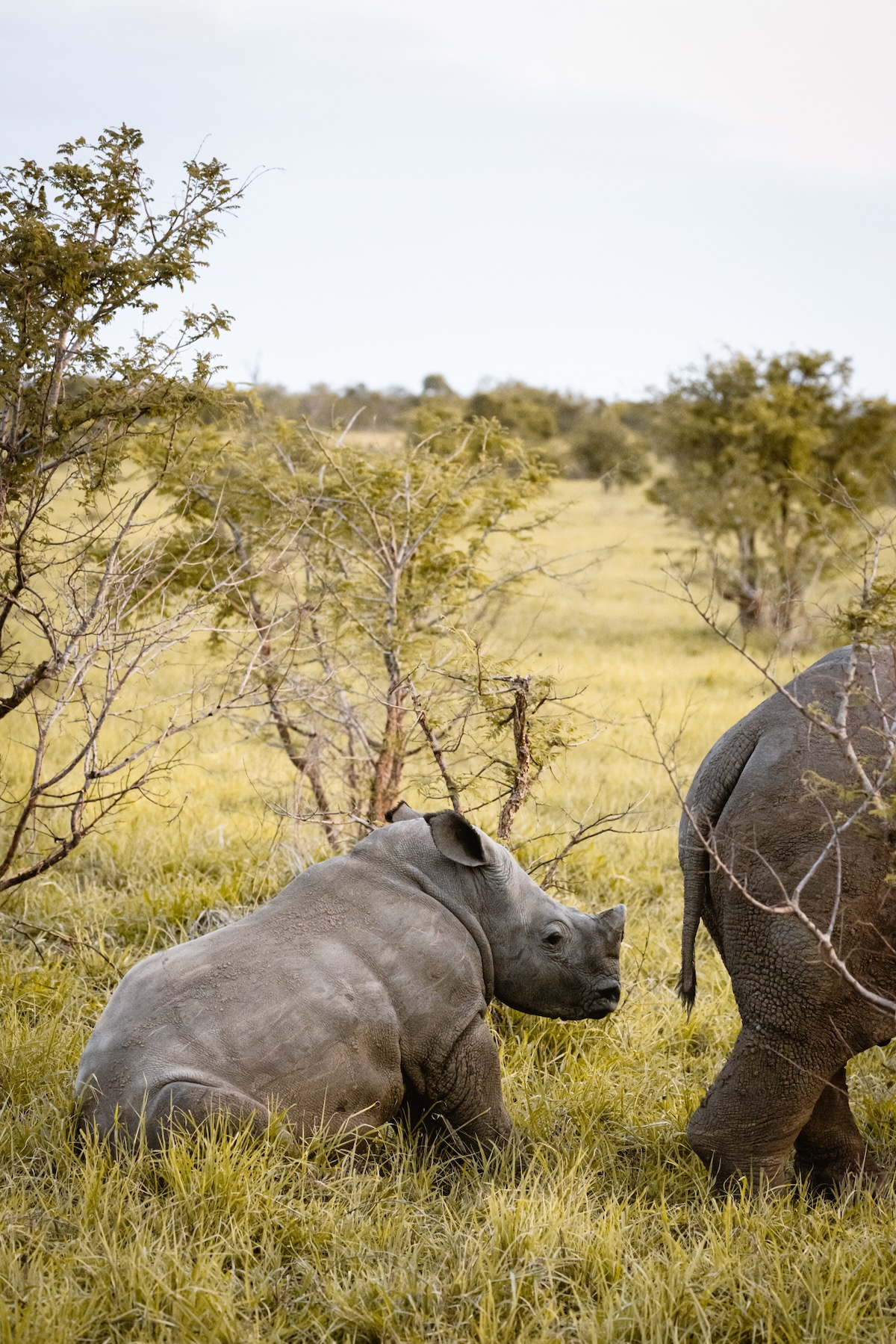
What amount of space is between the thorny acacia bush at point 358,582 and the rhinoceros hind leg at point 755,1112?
2.16 meters

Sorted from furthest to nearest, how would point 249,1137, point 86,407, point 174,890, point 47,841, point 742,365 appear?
point 742,365, point 47,841, point 174,890, point 86,407, point 249,1137

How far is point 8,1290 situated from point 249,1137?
73 centimetres

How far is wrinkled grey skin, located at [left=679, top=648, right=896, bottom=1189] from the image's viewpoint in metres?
3.40

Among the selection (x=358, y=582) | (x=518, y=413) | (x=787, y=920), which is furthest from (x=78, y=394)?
(x=518, y=413)

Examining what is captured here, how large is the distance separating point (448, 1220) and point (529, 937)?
95 centimetres

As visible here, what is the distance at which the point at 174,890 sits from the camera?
19.1 ft

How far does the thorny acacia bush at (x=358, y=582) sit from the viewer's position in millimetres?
5902

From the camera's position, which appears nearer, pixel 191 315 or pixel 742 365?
pixel 191 315

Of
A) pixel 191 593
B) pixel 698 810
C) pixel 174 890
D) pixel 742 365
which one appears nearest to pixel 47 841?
pixel 174 890

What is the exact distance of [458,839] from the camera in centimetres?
387

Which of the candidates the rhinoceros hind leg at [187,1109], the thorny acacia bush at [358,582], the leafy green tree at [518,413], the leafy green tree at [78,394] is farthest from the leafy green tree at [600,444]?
the rhinoceros hind leg at [187,1109]

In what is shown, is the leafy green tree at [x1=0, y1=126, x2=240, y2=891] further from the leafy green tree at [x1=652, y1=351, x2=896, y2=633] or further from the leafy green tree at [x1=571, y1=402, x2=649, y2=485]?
the leafy green tree at [x1=571, y1=402, x2=649, y2=485]

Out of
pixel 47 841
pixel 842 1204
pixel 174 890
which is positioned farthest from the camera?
pixel 47 841

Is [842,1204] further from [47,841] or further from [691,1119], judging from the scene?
[47,841]
